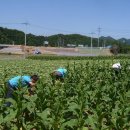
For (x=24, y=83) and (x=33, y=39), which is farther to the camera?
(x=33, y=39)

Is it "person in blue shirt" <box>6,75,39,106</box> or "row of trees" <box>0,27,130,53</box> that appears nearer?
"person in blue shirt" <box>6,75,39,106</box>

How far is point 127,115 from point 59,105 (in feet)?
4.44

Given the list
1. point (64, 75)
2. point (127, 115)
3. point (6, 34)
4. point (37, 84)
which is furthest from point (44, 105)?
point (6, 34)

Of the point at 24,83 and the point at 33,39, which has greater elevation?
the point at 33,39

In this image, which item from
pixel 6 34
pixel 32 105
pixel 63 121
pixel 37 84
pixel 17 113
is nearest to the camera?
pixel 63 121

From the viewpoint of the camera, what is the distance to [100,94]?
35.0ft

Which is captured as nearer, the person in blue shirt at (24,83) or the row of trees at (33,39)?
the person in blue shirt at (24,83)

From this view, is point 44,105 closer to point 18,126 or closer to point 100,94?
point 18,126

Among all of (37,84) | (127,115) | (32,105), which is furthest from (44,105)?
(127,115)

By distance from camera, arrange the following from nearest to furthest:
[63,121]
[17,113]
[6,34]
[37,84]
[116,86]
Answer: [63,121] → [17,113] → [37,84] → [116,86] → [6,34]

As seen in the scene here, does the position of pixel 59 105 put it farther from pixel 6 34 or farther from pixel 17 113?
pixel 6 34

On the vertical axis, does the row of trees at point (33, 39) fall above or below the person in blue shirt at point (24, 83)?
above

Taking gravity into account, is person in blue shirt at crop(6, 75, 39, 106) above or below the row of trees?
below

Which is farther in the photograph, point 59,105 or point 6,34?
point 6,34
